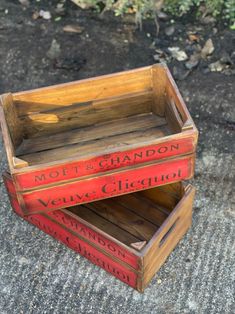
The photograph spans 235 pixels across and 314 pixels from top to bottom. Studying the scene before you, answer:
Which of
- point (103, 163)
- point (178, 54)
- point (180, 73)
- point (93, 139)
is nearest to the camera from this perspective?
point (103, 163)

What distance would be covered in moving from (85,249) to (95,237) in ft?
0.77

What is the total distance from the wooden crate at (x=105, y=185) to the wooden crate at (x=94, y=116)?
0.06 meters

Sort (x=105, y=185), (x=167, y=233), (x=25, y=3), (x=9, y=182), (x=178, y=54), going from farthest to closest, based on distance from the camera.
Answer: (x=25, y=3), (x=178, y=54), (x=9, y=182), (x=167, y=233), (x=105, y=185)

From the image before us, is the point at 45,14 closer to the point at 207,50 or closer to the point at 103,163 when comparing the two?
the point at 207,50

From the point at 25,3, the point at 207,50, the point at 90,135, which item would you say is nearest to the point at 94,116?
the point at 90,135

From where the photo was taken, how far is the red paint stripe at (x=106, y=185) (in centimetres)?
279

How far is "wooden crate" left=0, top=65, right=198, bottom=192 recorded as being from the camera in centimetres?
305

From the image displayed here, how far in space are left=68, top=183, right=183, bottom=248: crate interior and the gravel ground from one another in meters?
0.22

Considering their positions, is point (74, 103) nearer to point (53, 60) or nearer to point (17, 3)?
point (53, 60)

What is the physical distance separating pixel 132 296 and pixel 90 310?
0.24 m

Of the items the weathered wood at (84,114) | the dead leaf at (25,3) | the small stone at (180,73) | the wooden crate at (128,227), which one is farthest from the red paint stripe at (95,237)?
the dead leaf at (25,3)

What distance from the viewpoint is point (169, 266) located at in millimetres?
3193

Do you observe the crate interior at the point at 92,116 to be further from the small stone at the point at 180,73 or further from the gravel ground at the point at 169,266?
the small stone at the point at 180,73

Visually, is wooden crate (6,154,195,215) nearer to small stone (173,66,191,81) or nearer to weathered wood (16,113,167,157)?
weathered wood (16,113,167,157)
